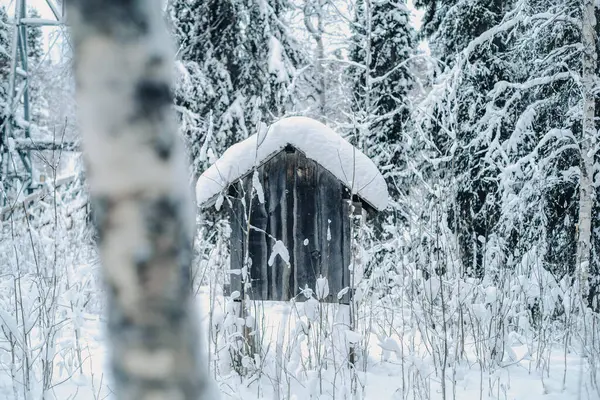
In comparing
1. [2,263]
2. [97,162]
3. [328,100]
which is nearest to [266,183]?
[2,263]

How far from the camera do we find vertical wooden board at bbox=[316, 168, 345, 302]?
4543 mm

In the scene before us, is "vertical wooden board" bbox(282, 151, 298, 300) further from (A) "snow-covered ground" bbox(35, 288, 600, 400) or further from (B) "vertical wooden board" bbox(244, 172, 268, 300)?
(A) "snow-covered ground" bbox(35, 288, 600, 400)

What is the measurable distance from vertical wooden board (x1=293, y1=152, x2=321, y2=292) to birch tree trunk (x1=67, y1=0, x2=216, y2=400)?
4.15 m

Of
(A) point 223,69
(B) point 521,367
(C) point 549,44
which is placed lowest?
(B) point 521,367

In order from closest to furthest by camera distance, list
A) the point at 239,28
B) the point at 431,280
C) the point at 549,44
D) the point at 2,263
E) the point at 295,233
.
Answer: the point at 431,280, the point at 295,233, the point at 2,263, the point at 549,44, the point at 239,28

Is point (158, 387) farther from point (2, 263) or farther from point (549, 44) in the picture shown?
point (549, 44)

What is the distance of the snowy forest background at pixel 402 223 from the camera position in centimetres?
342

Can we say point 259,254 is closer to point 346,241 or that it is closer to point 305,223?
point 305,223

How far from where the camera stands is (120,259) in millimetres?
353

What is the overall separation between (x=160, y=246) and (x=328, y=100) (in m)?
22.6

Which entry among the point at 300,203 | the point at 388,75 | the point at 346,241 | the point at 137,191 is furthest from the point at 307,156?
the point at 388,75

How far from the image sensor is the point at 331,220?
460 cm

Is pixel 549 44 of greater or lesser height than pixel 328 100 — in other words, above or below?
below

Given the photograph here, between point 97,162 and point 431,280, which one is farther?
point 431,280
